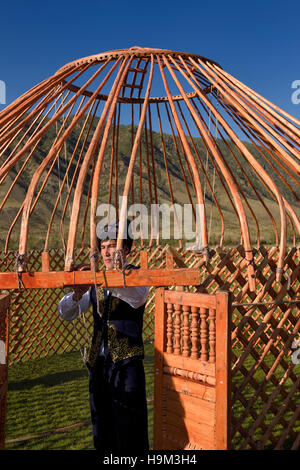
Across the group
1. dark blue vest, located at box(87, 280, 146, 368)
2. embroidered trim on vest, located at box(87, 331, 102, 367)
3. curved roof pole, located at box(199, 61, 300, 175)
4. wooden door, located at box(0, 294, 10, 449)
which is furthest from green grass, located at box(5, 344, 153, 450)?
curved roof pole, located at box(199, 61, 300, 175)

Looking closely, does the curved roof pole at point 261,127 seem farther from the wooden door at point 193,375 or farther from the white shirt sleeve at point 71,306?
the white shirt sleeve at point 71,306

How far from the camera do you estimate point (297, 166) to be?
7.68 ft

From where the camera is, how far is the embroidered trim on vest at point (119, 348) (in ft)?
5.66

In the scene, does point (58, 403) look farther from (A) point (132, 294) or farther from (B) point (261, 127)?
(B) point (261, 127)

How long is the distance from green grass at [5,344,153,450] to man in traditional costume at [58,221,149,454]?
0.98m

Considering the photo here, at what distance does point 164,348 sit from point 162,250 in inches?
125

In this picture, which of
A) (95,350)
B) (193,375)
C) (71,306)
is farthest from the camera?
(71,306)

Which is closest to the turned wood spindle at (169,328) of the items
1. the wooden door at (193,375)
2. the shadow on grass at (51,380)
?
the wooden door at (193,375)

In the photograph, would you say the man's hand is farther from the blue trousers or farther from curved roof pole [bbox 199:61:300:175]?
curved roof pole [bbox 199:61:300:175]

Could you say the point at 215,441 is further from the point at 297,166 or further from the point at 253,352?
the point at 297,166

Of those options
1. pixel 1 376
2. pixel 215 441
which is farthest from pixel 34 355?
pixel 215 441

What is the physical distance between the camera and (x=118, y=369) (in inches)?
68.1

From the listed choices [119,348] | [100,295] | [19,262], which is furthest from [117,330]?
[19,262]

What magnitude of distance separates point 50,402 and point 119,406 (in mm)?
1892
